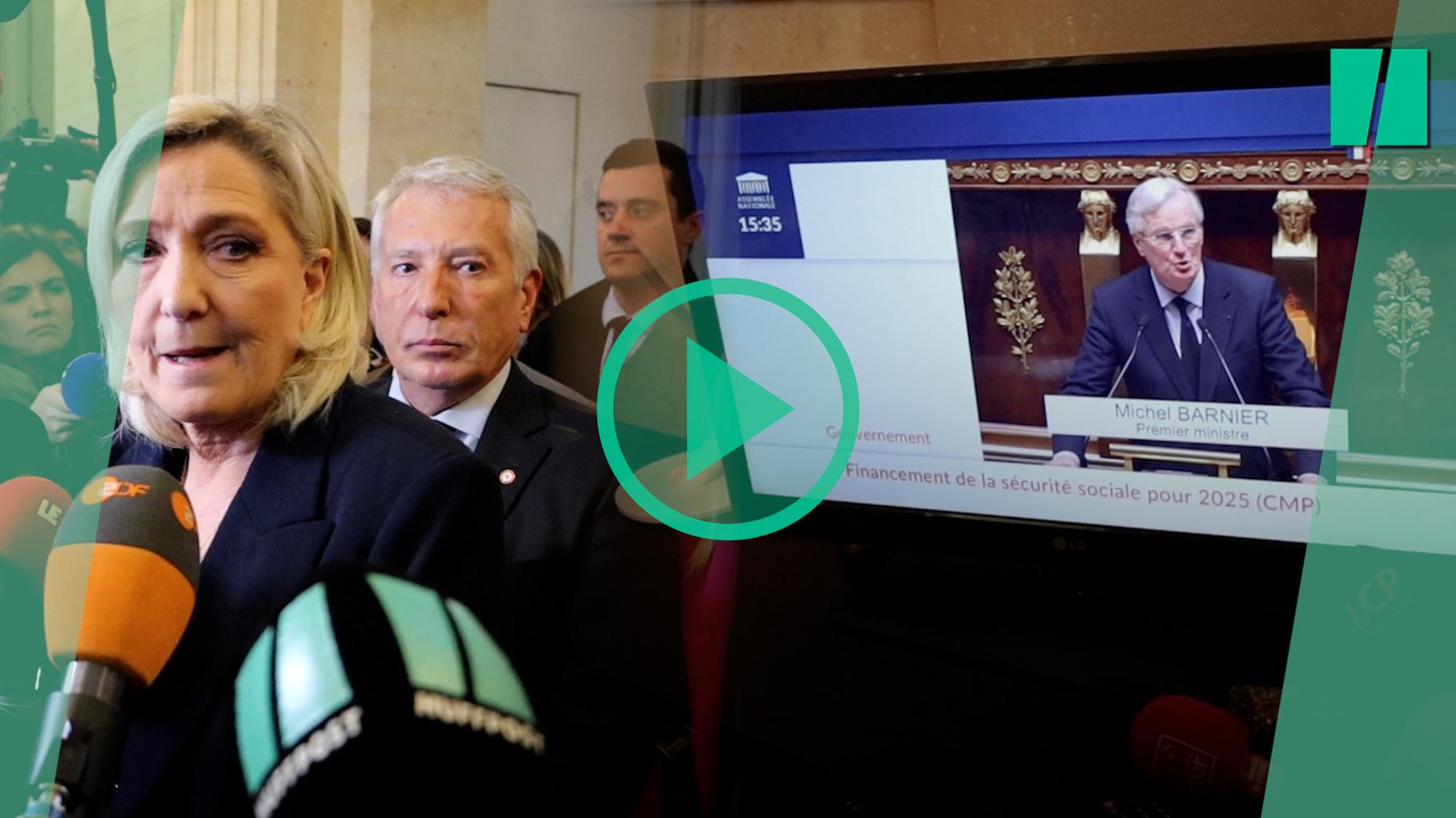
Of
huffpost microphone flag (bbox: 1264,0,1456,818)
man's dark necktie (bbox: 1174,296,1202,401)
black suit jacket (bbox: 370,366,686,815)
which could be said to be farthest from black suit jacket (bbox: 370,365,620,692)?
huffpost microphone flag (bbox: 1264,0,1456,818)

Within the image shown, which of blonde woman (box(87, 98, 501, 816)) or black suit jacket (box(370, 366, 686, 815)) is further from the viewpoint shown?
black suit jacket (box(370, 366, 686, 815))

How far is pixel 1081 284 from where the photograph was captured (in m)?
1.55

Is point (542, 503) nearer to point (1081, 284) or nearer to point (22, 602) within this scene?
point (22, 602)

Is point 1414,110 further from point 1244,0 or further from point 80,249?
point 80,249

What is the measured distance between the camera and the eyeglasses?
150 cm

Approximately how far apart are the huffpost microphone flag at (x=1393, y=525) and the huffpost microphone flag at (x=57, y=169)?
4.36ft

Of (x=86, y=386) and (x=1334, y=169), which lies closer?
(x=1334, y=169)

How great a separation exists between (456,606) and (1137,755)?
0.86m

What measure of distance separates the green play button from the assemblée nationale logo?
19 cm

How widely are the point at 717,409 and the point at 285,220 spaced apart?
58 centimetres

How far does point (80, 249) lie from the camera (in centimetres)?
153

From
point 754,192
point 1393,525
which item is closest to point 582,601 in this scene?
point 754,192

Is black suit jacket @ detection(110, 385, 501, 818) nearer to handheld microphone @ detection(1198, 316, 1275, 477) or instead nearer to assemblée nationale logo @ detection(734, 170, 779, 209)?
assemblée nationale logo @ detection(734, 170, 779, 209)

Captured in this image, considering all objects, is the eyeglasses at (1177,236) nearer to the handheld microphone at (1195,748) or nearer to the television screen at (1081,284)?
the television screen at (1081,284)
